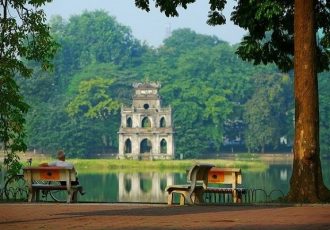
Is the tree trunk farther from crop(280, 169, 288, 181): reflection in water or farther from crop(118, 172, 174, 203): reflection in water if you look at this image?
Result: crop(280, 169, 288, 181): reflection in water

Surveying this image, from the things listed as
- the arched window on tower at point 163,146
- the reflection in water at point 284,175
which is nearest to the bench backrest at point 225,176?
the reflection in water at point 284,175

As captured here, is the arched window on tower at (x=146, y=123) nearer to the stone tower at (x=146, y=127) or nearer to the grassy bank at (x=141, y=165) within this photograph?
the stone tower at (x=146, y=127)

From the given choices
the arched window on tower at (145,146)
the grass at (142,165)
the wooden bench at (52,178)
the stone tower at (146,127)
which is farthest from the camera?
the arched window on tower at (145,146)

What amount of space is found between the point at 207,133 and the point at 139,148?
21.1ft

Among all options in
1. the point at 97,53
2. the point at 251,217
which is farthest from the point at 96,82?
the point at 251,217

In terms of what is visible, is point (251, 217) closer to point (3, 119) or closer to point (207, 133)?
point (3, 119)

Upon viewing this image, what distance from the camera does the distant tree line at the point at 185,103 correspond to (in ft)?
252

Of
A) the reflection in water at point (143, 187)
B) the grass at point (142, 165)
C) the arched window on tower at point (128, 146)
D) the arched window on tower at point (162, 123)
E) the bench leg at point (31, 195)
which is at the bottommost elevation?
the reflection in water at point (143, 187)

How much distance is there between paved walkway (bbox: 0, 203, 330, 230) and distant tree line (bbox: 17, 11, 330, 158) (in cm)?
6233

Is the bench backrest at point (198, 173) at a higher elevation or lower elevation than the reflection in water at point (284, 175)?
higher

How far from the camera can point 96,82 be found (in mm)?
82750

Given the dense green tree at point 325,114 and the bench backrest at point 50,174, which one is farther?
the dense green tree at point 325,114

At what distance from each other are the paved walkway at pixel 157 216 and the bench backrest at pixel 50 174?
959mm

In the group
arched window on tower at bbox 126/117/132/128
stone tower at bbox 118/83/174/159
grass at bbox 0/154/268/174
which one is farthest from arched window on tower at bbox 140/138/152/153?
grass at bbox 0/154/268/174
